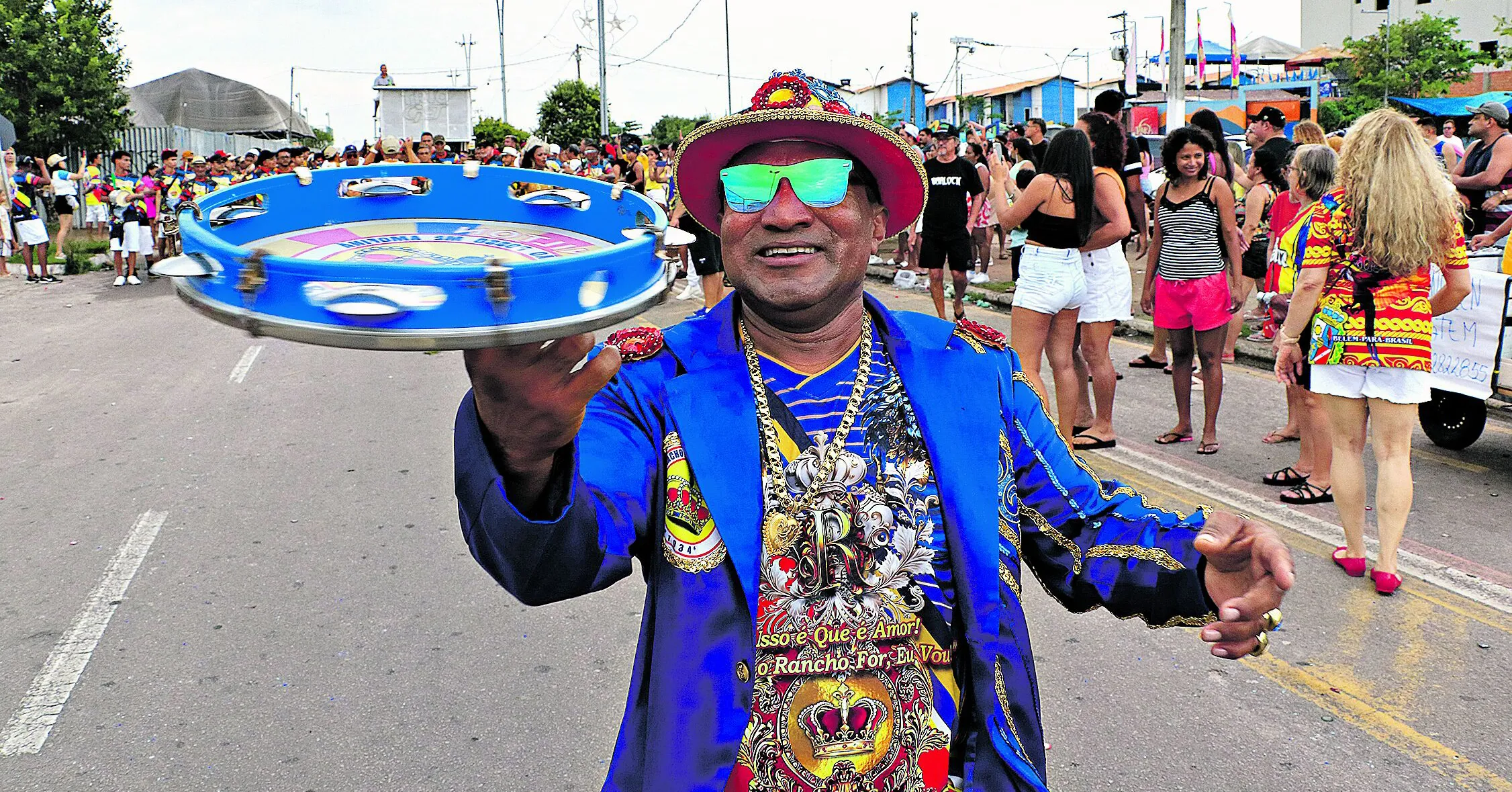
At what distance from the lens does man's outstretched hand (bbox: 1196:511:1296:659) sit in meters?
1.94

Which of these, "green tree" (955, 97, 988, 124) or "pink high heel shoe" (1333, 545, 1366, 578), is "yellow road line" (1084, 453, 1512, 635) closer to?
"pink high heel shoe" (1333, 545, 1366, 578)

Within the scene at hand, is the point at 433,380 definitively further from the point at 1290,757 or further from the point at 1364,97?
the point at 1364,97

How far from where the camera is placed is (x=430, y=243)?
1555mm

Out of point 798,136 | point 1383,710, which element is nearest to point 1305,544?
point 1383,710

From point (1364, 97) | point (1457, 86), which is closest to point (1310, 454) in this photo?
point (1364, 97)

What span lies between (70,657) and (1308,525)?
5821mm

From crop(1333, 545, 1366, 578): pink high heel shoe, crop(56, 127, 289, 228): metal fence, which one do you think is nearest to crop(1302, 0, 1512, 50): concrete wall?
crop(56, 127, 289, 228): metal fence

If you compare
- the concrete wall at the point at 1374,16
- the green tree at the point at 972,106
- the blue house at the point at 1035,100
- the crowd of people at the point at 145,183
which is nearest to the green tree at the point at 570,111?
the green tree at the point at 972,106

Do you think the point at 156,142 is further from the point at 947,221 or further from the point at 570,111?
the point at 570,111

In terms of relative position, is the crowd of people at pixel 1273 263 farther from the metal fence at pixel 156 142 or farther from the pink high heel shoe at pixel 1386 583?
the metal fence at pixel 156 142

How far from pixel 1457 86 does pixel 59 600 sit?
51.6m

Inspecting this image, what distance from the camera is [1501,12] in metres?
56.1

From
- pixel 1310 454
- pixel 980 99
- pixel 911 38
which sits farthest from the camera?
pixel 911 38

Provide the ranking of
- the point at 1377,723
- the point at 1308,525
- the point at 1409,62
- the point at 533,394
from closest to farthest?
the point at 533,394 < the point at 1377,723 < the point at 1308,525 < the point at 1409,62
